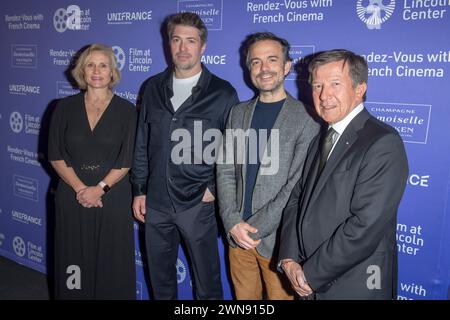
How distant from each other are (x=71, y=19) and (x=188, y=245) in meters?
2.50

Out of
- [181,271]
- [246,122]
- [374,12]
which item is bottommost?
[181,271]

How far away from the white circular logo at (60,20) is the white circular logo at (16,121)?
3.54 ft

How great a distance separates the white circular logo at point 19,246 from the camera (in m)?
4.24

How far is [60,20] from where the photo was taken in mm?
3682

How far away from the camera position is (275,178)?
218 centimetres

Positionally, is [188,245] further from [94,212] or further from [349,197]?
[349,197]

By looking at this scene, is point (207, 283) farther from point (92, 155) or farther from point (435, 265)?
point (435, 265)

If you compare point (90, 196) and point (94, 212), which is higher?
point (90, 196)

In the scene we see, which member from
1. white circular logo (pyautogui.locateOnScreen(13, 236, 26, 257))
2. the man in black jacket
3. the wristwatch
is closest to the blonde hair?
the man in black jacket

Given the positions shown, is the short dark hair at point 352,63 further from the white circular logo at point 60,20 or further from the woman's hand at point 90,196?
the white circular logo at point 60,20

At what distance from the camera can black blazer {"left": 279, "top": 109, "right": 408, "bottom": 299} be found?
5.34 ft

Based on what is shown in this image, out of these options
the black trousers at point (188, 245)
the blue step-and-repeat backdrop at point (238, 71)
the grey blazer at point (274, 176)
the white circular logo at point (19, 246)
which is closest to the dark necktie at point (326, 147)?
the grey blazer at point (274, 176)

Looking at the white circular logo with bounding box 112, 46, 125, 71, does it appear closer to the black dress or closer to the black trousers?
the black dress

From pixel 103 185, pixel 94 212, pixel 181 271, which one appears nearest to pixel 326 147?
pixel 103 185
